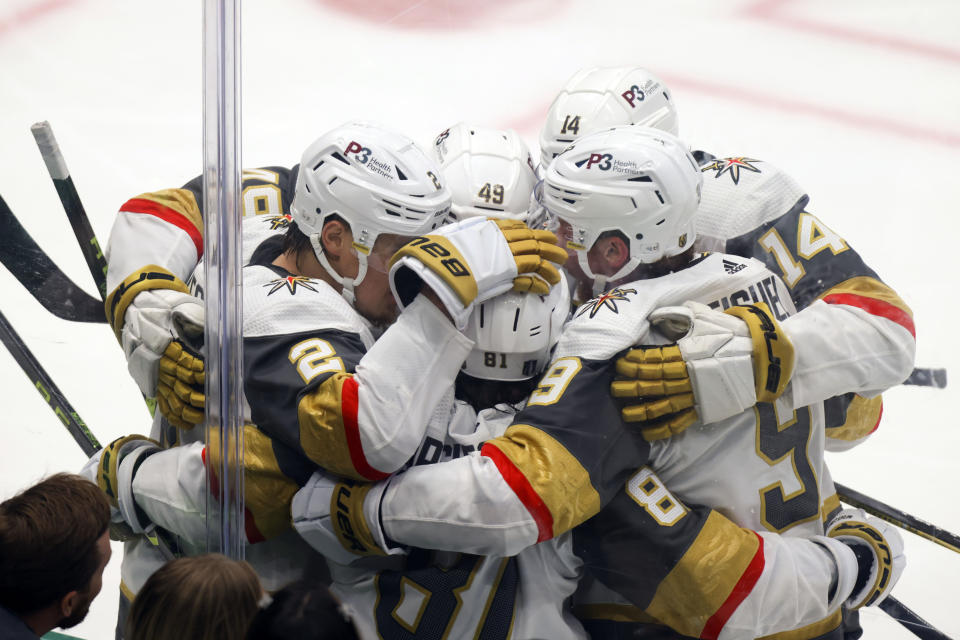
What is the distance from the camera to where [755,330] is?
1599 mm

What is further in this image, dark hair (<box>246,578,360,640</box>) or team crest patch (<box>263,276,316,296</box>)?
team crest patch (<box>263,276,316,296</box>)

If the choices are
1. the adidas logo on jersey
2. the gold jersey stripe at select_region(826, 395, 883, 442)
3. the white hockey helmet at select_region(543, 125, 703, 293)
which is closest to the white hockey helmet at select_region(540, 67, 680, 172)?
the white hockey helmet at select_region(543, 125, 703, 293)

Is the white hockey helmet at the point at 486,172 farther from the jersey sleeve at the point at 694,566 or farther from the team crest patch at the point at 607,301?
the jersey sleeve at the point at 694,566

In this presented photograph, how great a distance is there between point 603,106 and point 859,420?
81cm

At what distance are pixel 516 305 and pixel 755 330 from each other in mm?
365

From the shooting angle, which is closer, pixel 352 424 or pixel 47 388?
pixel 352 424

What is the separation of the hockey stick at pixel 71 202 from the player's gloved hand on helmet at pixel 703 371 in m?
1.06

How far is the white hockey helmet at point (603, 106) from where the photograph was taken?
219cm

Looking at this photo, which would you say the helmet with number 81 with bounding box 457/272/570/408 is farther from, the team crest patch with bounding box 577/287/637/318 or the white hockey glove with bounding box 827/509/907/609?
the white hockey glove with bounding box 827/509/907/609

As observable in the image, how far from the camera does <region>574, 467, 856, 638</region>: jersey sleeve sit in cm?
159

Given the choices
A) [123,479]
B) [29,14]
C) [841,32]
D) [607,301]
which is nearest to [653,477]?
[607,301]

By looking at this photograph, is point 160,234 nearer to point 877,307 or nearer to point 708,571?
point 708,571

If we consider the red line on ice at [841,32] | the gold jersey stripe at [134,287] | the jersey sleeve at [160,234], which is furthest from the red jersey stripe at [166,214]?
the red line on ice at [841,32]

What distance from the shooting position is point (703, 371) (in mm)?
1569
